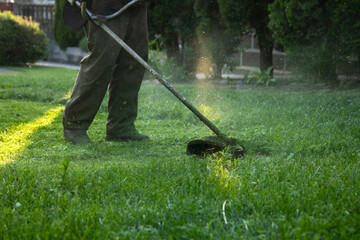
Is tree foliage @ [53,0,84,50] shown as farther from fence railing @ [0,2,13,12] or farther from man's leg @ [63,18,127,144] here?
man's leg @ [63,18,127,144]

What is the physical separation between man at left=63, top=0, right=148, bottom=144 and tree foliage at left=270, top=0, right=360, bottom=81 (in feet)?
10.4

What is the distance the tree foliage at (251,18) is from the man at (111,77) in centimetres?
357

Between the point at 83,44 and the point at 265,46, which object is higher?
the point at 83,44

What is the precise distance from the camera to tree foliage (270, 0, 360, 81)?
19.5 ft

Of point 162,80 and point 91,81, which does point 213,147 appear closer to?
point 162,80

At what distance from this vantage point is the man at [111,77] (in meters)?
3.53

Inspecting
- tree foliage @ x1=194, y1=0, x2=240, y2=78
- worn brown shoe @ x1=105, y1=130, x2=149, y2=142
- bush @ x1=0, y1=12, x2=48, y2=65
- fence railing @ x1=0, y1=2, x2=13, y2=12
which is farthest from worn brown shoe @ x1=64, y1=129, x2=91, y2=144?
fence railing @ x1=0, y1=2, x2=13, y2=12

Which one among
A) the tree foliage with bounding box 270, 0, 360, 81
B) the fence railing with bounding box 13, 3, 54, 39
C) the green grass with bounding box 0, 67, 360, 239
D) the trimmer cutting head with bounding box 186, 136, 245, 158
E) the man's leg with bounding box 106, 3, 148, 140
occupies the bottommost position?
the green grass with bounding box 0, 67, 360, 239

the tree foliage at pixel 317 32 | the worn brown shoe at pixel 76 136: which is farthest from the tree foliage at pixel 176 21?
the worn brown shoe at pixel 76 136

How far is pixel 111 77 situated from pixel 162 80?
0.61m

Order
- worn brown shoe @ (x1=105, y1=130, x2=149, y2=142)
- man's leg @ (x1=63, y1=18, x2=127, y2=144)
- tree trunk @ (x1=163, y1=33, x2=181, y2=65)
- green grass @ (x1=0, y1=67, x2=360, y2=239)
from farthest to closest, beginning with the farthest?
tree trunk @ (x1=163, y1=33, x2=181, y2=65) < worn brown shoe @ (x1=105, y1=130, x2=149, y2=142) < man's leg @ (x1=63, y1=18, x2=127, y2=144) < green grass @ (x1=0, y1=67, x2=360, y2=239)

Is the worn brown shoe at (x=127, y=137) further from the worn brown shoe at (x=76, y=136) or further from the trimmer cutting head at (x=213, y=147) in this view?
the trimmer cutting head at (x=213, y=147)

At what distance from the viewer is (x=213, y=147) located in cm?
317

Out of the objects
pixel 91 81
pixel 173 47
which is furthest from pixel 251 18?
pixel 91 81
